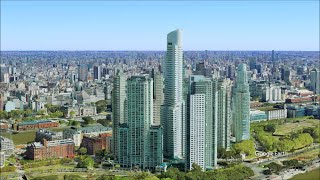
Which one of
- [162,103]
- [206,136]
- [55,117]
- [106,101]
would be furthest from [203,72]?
[206,136]

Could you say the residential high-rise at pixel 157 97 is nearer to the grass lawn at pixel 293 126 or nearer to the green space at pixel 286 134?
the green space at pixel 286 134

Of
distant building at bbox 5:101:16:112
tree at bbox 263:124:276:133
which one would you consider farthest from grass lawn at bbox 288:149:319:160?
distant building at bbox 5:101:16:112

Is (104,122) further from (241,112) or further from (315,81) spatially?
(315,81)

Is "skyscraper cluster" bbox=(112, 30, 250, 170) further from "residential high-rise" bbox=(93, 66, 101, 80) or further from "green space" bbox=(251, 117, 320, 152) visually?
"residential high-rise" bbox=(93, 66, 101, 80)

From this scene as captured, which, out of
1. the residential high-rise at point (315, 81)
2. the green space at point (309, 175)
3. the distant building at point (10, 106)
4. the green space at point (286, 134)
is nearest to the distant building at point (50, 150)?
the green space at point (286, 134)

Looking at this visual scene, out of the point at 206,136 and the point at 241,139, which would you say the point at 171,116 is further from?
Answer: the point at 241,139

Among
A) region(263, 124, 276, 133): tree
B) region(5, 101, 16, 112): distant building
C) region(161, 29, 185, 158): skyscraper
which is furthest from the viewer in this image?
region(5, 101, 16, 112): distant building
